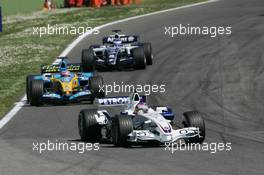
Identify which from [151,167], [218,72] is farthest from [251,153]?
[218,72]

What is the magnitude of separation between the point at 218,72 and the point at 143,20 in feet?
47.6

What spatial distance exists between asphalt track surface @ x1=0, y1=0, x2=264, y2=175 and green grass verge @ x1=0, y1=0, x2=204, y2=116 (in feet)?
4.27

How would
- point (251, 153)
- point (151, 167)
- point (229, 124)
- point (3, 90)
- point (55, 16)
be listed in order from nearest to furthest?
1. point (151, 167)
2. point (251, 153)
3. point (229, 124)
4. point (3, 90)
5. point (55, 16)

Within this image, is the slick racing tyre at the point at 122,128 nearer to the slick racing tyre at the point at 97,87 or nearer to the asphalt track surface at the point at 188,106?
the asphalt track surface at the point at 188,106

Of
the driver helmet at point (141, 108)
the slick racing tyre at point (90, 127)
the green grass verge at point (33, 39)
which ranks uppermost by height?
the driver helmet at point (141, 108)

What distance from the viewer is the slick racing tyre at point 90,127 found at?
20.2 meters

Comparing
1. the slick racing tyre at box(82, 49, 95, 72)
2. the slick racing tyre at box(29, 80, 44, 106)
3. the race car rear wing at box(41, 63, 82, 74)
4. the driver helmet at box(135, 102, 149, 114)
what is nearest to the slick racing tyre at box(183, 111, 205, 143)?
the driver helmet at box(135, 102, 149, 114)

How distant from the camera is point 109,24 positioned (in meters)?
43.9

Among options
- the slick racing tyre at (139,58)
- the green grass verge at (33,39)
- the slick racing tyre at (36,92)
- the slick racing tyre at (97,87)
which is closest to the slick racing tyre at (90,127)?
the green grass verge at (33,39)

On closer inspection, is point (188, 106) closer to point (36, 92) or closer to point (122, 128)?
point (36, 92)

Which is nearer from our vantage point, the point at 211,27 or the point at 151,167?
the point at 151,167

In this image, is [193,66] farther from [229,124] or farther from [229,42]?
[229,124]

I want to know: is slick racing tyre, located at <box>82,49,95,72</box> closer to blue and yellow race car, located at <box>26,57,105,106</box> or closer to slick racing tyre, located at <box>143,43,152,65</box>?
slick racing tyre, located at <box>143,43,152,65</box>

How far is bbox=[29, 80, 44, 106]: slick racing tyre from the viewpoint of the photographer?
1034 inches
